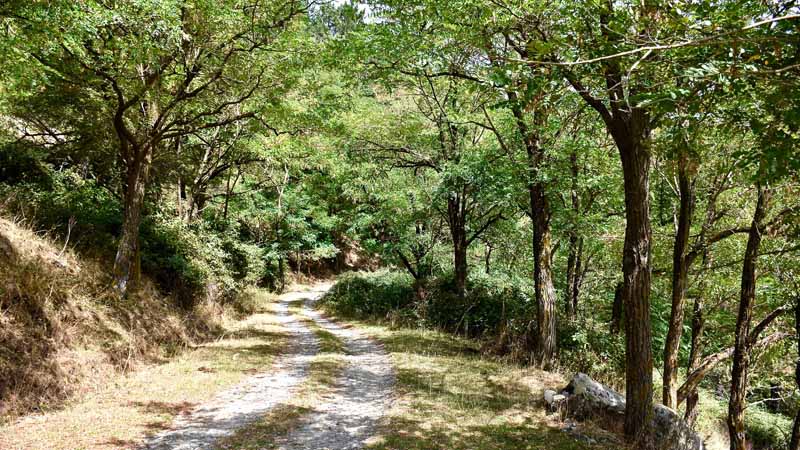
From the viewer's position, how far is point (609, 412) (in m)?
7.10

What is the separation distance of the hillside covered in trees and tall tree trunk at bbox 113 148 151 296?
0.21ft

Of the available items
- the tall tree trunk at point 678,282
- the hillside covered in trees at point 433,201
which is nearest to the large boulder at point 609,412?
the hillside covered in trees at point 433,201

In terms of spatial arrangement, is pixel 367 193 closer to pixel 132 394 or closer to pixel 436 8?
pixel 436 8

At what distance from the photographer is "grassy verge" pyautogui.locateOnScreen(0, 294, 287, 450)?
584 cm

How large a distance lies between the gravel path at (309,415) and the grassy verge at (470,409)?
380 millimetres

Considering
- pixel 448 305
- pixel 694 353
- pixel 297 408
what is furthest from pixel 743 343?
pixel 448 305

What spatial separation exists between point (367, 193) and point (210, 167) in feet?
20.5

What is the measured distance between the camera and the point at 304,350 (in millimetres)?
13266

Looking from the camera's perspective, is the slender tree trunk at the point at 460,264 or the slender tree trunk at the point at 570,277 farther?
the slender tree trunk at the point at 460,264

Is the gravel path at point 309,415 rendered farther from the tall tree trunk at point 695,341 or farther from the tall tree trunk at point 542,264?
the tall tree trunk at point 695,341

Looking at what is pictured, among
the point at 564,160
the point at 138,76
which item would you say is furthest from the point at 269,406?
the point at 564,160

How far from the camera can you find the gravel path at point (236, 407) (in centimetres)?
614

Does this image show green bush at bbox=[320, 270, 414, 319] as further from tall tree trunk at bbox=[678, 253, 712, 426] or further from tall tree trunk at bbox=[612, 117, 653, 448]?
tall tree trunk at bbox=[612, 117, 653, 448]

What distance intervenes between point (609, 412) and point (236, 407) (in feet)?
19.9
